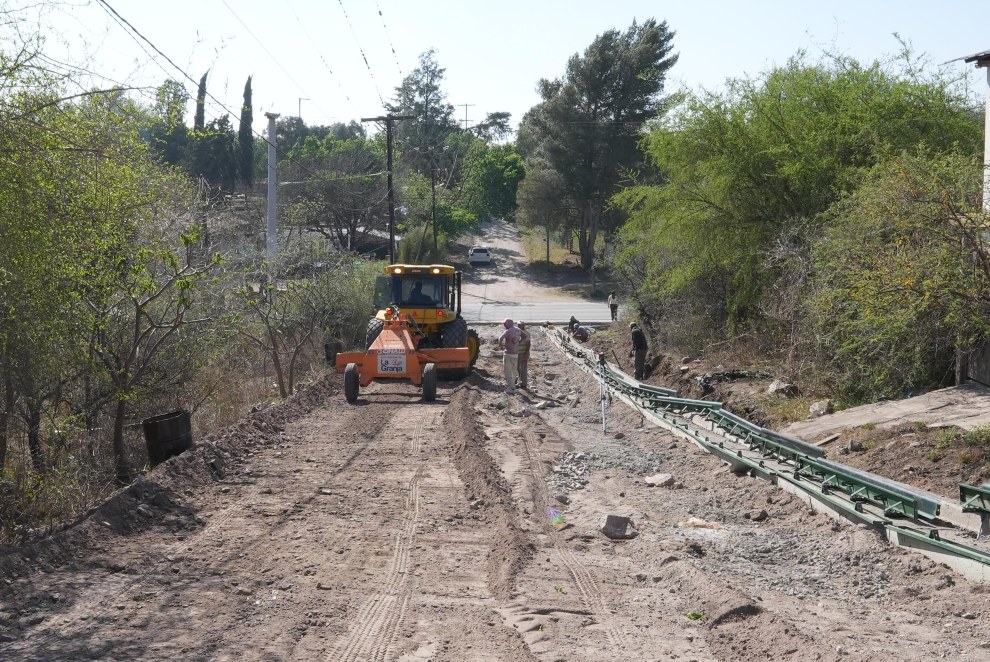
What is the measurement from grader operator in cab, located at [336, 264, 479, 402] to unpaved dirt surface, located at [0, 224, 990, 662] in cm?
549

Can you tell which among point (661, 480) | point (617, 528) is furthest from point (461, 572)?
point (661, 480)

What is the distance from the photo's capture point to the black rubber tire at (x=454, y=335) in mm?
21297

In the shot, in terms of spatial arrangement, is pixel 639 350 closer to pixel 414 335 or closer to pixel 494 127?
pixel 414 335

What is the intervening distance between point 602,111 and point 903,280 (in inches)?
1903

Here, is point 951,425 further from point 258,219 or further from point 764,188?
point 258,219

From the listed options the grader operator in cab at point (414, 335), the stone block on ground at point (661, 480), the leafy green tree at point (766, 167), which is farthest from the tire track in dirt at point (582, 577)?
the leafy green tree at point (766, 167)

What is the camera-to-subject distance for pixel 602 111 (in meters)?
58.7

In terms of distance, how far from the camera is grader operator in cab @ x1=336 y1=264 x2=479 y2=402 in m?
18.9

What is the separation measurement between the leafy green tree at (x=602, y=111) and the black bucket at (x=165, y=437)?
151 feet

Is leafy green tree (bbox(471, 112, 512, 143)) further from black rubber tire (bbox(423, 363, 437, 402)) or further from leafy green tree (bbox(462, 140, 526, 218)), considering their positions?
black rubber tire (bbox(423, 363, 437, 402))

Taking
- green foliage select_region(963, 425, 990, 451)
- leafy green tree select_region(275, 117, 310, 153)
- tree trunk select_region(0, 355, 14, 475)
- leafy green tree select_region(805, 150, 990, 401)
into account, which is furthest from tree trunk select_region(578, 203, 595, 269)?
leafy green tree select_region(275, 117, 310, 153)

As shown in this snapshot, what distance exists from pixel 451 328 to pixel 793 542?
42.3ft

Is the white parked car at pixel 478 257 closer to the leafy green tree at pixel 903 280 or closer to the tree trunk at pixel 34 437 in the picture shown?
the leafy green tree at pixel 903 280

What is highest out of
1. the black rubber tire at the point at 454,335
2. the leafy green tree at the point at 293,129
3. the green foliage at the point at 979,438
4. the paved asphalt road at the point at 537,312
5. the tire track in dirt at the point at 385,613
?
the leafy green tree at the point at 293,129
